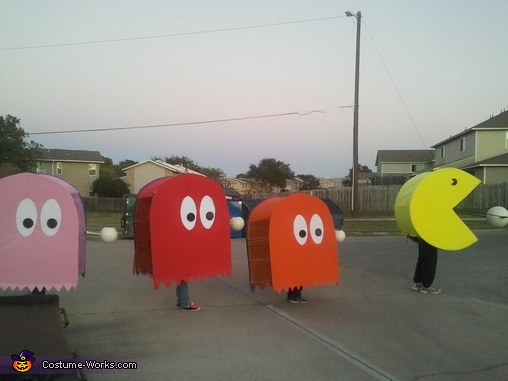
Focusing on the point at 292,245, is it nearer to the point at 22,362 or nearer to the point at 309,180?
the point at 22,362

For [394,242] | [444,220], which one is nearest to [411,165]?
[394,242]

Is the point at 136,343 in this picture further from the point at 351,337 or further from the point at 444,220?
the point at 444,220

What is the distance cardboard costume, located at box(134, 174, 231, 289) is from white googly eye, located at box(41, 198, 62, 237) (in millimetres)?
1226

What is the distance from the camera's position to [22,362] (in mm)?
4703

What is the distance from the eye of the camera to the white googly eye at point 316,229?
7867 mm

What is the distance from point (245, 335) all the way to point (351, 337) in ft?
4.42

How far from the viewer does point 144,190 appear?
7.77m

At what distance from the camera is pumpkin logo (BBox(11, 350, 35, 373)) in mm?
4672

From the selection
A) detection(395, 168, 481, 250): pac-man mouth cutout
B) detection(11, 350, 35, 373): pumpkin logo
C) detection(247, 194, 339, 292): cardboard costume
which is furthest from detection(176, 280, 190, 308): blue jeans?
detection(395, 168, 481, 250): pac-man mouth cutout

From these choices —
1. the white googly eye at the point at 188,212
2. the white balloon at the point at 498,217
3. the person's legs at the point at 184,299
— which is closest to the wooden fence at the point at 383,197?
the white balloon at the point at 498,217

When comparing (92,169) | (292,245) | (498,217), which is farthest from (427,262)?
(92,169)

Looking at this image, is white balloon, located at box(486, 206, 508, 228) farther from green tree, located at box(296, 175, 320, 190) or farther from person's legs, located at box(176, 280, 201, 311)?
green tree, located at box(296, 175, 320, 190)

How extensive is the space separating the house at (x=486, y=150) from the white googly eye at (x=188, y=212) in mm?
34430

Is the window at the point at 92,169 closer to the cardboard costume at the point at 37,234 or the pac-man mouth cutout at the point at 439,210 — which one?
the pac-man mouth cutout at the point at 439,210
